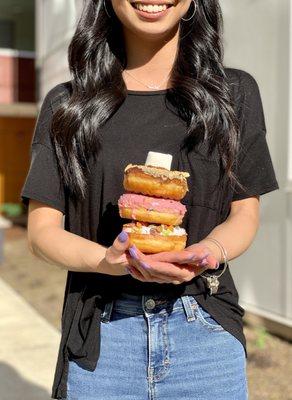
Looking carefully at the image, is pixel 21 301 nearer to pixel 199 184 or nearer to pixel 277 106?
pixel 277 106

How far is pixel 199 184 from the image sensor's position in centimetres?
180

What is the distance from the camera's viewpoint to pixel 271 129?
5.68 metres

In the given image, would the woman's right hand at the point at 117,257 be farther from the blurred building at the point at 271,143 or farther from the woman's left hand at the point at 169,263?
the blurred building at the point at 271,143

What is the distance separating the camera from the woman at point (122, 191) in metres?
1.71

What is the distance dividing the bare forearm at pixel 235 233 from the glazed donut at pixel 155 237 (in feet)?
0.26

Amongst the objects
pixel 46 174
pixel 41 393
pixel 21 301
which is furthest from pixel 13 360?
pixel 46 174

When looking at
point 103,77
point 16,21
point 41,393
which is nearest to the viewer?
point 103,77

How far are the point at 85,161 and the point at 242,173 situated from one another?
0.47 metres

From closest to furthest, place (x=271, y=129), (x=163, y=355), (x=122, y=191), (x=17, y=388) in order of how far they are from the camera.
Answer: (x=163, y=355) < (x=122, y=191) < (x=17, y=388) < (x=271, y=129)

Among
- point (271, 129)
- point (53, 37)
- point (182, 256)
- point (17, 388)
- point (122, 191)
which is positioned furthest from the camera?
point (53, 37)

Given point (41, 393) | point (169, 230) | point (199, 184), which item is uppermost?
point (199, 184)

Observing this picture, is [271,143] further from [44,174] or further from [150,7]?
[44,174]

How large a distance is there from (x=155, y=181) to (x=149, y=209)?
8 centimetres

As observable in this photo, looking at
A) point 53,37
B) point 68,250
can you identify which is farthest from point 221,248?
point 53,37
